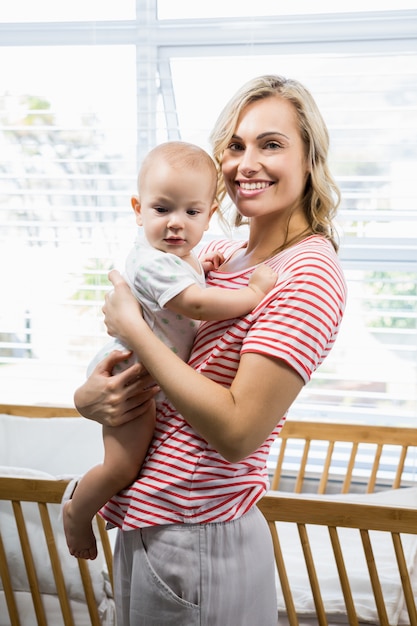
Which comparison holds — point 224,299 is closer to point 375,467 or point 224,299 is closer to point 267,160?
point 267,160

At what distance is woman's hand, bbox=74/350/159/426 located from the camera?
120 centimetres

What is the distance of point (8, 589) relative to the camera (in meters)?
1.88

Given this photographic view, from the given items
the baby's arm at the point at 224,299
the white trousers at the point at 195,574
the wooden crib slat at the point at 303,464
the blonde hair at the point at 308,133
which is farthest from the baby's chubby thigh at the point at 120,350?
the wooden crib slat at the point at 303,464

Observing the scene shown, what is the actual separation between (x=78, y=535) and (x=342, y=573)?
627mm

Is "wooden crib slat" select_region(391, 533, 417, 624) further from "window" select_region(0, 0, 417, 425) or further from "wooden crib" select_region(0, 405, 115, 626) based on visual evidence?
"window" select_region(0, 0, 417, 425)

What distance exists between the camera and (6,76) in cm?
305

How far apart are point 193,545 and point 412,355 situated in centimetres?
182

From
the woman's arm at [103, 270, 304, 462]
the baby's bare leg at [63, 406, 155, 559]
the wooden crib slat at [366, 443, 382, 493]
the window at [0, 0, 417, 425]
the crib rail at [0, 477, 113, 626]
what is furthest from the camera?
the window at [0, 0, 417, 425]

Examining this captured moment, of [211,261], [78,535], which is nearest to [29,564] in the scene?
[78,535]

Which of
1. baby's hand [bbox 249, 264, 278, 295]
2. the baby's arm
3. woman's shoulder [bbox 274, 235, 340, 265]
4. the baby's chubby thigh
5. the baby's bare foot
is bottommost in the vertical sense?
the baby's bare foot

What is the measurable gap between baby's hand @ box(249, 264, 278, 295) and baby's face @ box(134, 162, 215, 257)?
0.50ft

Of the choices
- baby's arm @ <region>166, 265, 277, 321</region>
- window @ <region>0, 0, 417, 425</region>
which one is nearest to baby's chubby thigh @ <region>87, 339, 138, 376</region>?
baby's arm @ <region>166, 265, 277, 321</region>

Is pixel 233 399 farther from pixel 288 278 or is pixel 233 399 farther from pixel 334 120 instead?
pixel 334 120

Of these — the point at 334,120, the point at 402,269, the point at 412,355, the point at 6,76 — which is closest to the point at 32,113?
the point at 6,76
